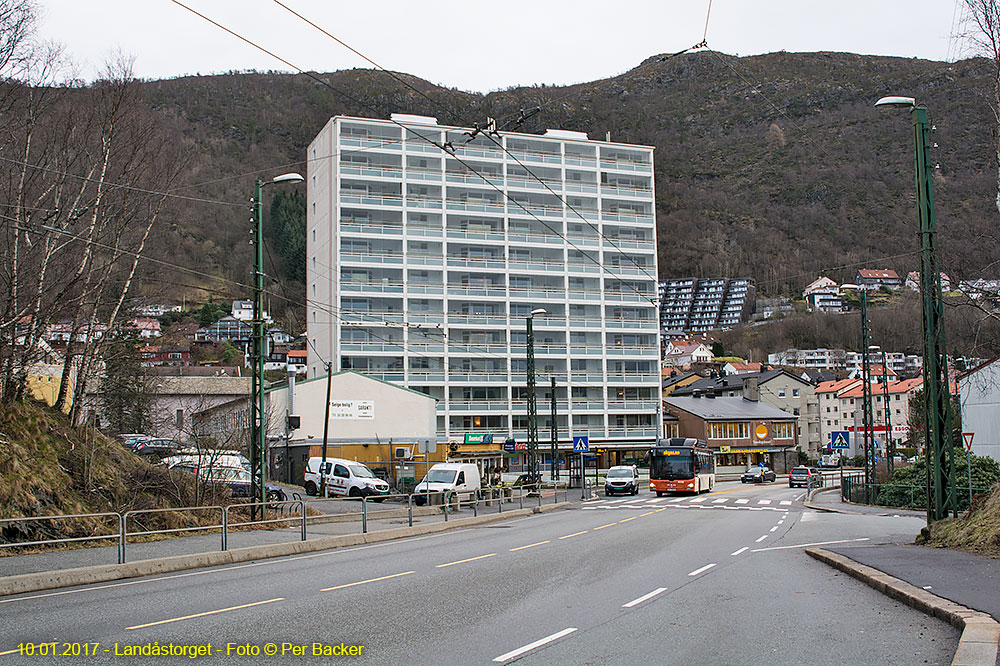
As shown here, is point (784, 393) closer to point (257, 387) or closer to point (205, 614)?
point (257, 387)

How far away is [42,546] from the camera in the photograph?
56.4 ft

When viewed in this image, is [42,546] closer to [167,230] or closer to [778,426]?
[167,230]

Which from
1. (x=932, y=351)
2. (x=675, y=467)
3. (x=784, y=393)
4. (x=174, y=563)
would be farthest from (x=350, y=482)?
(x=784, y=393)

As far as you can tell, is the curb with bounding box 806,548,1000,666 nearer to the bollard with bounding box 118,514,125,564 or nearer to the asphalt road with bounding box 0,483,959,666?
the asphalt road with bounding box 0,483,959,666

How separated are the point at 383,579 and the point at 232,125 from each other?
170229mm

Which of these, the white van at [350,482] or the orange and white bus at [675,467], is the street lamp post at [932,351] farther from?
the orange and white bus at [675,467]

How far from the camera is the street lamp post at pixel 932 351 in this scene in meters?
17.2

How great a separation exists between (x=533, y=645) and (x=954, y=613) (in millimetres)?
4275

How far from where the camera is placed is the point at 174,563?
15562mm

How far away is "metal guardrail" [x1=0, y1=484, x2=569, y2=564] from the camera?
49.4ft

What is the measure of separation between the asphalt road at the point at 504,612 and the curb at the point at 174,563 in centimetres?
52

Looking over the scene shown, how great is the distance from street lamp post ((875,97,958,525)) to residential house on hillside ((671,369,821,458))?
97.0 meters

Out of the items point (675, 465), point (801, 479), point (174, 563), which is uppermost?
point (174, 563)

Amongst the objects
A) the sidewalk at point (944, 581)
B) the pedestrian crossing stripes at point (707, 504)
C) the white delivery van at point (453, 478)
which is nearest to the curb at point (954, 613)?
the sidewalk at point (944, 581)
